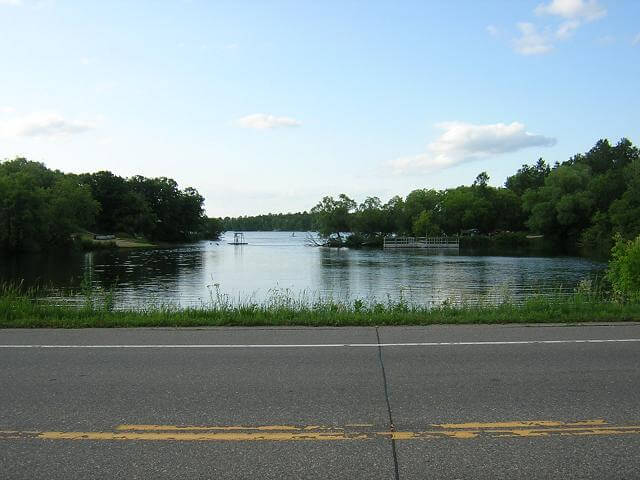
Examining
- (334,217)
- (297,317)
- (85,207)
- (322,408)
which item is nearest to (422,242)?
(334,217)

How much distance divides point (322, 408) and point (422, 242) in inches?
4982

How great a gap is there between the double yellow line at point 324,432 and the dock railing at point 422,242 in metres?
120

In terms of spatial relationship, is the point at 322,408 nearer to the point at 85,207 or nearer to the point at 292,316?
the point at 292,316

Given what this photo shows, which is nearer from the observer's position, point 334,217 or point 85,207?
point 85,207

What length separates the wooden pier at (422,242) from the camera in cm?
12506

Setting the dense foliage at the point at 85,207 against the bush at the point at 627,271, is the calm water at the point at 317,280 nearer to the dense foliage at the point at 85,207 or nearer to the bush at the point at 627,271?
the bush at the point at 627,271

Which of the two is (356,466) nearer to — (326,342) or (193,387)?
(193,387)

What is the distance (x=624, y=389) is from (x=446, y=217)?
14244cm

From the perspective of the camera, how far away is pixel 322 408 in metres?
5.96

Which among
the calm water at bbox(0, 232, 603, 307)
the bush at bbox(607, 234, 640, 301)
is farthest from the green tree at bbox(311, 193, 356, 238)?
the bush at bbox(607, 234, 640, 301)

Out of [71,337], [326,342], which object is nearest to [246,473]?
[326,342]

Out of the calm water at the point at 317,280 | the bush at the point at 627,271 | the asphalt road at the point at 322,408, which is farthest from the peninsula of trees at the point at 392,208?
the asphalt road at the point at 322,408

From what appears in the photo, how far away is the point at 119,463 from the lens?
182 inches

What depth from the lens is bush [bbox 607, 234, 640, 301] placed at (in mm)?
15865
